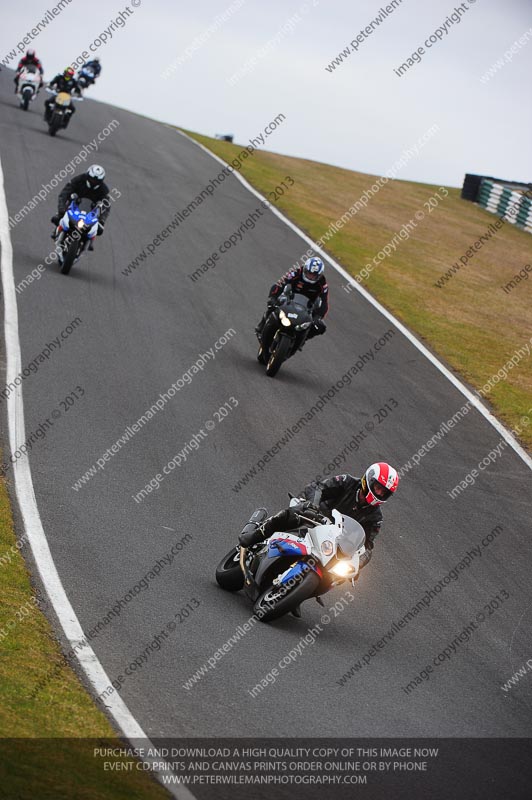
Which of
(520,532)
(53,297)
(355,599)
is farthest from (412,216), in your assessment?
(355,599)

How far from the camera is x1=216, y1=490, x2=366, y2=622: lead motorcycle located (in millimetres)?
9711

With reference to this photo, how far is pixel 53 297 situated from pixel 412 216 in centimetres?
2264

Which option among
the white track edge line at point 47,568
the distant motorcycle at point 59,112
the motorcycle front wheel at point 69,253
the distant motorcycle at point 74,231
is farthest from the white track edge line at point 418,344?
the white track edge line at point 47,568

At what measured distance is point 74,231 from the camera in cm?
1986

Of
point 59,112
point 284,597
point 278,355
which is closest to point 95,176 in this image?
point 278,355

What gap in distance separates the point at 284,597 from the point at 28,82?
28.6 meters

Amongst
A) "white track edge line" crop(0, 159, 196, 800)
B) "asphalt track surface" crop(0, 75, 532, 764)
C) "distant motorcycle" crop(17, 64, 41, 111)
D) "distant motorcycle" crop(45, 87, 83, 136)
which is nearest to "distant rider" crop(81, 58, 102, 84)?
"distant motorcycle" crop(17, 64, 41, 111)

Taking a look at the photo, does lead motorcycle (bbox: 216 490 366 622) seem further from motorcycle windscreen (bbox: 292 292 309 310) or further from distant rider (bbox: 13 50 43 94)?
distant rider (bbox: 13 50 43 94)

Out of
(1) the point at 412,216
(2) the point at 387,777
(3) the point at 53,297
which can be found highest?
(1) the point at 412,216

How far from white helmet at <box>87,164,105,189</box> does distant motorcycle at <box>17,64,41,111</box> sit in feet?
53.2

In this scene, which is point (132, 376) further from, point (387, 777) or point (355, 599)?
point (387, 777)

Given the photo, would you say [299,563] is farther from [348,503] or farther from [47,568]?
[47,568]

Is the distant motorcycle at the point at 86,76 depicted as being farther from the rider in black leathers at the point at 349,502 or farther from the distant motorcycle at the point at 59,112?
the rider in black leathers at the point at 349,502

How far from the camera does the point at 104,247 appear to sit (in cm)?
2325
